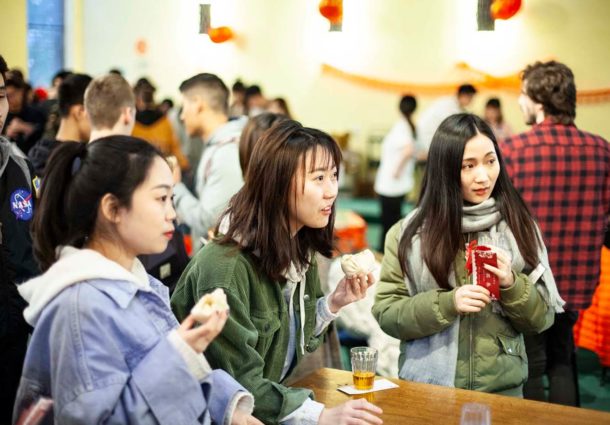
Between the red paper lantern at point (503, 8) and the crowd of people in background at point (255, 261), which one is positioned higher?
the red paper lantern at point (503, 8)

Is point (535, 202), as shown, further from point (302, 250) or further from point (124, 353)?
point (124, 353)

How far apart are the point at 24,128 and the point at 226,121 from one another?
1.89m

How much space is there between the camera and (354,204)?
1180cm

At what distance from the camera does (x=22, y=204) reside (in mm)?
2951

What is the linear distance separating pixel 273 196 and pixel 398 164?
5.28 meters

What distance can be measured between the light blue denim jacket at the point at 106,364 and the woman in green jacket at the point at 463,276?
1131 millimetres

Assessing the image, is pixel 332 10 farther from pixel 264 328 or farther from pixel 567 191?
pixel 264 328

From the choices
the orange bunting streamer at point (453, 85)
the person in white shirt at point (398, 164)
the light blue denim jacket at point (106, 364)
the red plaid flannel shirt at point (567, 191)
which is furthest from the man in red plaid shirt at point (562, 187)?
the orange bunting streamer at point (453, 85)

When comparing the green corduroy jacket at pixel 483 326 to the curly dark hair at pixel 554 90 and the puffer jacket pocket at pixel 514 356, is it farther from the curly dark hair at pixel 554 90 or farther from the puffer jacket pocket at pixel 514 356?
the curly dark hair at pixel 554 90

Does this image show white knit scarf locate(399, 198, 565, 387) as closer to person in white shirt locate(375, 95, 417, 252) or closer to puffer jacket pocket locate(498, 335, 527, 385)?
puffer jacket pocket locate(498, 335, 527, 385)

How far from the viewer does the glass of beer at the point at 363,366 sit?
239cm

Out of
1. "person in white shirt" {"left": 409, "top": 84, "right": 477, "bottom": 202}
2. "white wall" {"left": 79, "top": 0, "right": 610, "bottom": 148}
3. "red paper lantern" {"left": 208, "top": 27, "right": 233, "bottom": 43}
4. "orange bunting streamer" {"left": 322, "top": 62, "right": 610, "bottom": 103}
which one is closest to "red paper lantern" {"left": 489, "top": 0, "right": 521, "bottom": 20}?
"red paper lantern" {"left": 208, "top": 27, "right": 233, "bottom": 43}

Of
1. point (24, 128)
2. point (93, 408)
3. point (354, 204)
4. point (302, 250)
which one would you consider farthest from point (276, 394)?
point (354, 204)

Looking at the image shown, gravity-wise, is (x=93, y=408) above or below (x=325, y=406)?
above
